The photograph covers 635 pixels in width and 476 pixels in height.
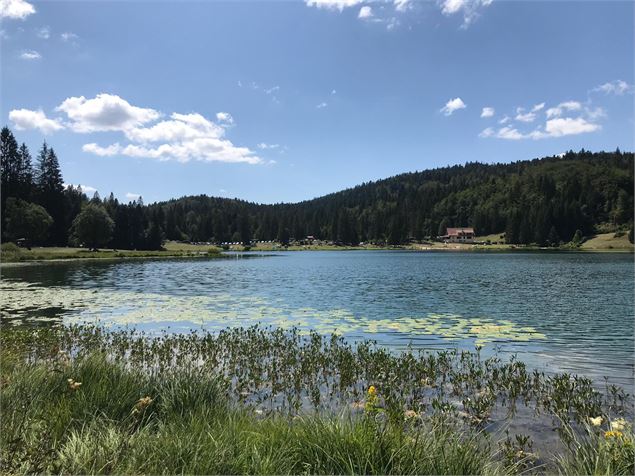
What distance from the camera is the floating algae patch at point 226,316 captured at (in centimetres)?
2300

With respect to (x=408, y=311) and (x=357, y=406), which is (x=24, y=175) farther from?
(x=357, y=406)

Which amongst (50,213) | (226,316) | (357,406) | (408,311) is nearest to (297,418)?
(357,406)

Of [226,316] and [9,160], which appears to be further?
[9,160]

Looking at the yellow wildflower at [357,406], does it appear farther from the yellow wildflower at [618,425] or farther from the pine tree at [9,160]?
the pine tree at [9,160]

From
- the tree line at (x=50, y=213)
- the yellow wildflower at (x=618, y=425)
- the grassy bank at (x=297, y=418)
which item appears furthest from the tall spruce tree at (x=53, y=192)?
the yellow wildflower at (x=618, y=425)

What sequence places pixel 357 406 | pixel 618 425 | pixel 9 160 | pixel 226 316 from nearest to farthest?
pixel 618 425, pixel 357 406, pixel 226 316, pixel 9 160

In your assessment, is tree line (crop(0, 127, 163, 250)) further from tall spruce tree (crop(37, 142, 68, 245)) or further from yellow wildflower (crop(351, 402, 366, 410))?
yellow wildflower (crop(351, 402, 366, 410))

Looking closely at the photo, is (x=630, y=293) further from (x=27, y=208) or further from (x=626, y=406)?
(x=27, y=208)

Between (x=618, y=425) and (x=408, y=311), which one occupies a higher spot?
(x=618, y=425)

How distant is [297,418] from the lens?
8664 mm

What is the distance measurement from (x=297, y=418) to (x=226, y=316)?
19.9 metres

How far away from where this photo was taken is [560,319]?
87.8ft

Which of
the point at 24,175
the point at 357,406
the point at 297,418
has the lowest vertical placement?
the point at 357,406

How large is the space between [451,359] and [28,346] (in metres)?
16.9
